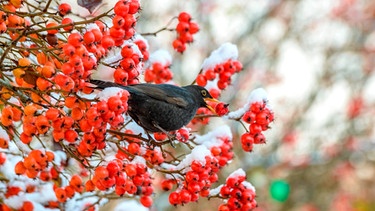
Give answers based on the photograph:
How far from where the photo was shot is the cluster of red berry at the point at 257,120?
1.55 metres

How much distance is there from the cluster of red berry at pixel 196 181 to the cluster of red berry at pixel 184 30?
1.81ft

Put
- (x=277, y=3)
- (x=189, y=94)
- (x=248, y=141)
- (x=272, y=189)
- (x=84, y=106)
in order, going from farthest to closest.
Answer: (x=277, y=3)
(x=272, y=189)
(x=189, y=94)
(x=248, y=141)
(x=84, y=106)

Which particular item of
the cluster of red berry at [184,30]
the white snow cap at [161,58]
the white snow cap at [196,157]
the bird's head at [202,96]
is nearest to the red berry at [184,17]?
the cluster of red berry at [184,30]

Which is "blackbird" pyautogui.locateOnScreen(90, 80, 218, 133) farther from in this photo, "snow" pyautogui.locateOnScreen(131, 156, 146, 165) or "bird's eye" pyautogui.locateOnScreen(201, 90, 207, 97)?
"snow" pyautogui.locateOnScreen(131, 156, 146, 165)

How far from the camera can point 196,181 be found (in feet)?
4.80

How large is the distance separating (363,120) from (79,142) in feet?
18.4

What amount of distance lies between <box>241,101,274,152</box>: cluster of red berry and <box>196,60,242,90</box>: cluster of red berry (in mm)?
254

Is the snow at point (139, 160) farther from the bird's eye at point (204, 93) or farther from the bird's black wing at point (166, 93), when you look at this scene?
the bird's eye at point (204, 93)

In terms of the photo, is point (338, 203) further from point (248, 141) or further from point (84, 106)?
point (84, 106)

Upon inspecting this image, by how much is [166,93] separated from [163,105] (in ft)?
0.14

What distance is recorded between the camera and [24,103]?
1.25m

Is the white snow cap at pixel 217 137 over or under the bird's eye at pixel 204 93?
under

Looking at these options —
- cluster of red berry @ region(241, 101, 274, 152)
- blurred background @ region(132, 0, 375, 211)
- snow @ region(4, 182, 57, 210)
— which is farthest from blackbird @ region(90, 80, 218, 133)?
blurred background @ region(132, 0, 375, 211)

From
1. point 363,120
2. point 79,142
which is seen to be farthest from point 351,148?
point 79,142
